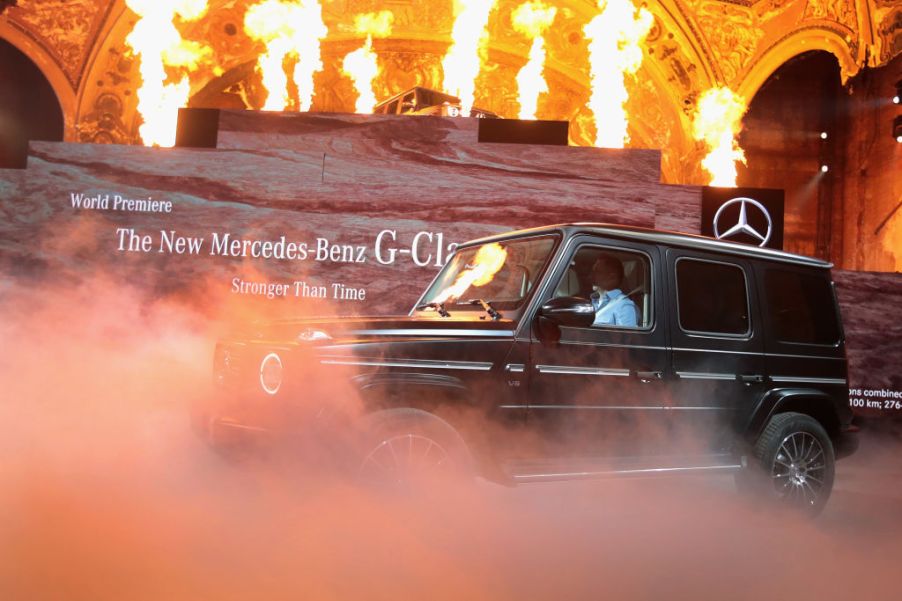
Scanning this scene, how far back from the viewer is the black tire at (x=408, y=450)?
390 cm

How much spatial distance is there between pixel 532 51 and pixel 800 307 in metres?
20.1

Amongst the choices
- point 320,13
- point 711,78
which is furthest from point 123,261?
point 711,78

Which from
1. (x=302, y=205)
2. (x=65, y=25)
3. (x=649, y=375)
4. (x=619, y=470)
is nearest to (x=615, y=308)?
(x=649, y=375)

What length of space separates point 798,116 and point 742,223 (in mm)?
21261

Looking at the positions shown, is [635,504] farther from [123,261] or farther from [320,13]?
[320,13]

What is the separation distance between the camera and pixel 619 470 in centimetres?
462

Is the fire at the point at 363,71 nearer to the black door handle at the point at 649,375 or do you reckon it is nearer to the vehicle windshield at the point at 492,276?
the vehicle windshield at the point at 492,276

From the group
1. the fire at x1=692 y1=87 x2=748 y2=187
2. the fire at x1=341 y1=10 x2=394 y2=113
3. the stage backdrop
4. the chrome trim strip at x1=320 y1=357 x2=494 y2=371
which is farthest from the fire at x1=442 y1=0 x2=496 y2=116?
the chrome trim strip at x1=320 y1=357 x2=494 y2=371

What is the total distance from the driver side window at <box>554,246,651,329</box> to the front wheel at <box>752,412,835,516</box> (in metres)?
1.31

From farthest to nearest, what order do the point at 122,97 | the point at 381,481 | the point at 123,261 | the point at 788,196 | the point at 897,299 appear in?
the point at 788,196, the point at 122,97, the point at 897,299, the point at 123,261, the point at 381,481

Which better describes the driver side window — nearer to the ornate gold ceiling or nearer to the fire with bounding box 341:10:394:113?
the ornate gold ceiling

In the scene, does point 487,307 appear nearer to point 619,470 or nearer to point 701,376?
point 619,470

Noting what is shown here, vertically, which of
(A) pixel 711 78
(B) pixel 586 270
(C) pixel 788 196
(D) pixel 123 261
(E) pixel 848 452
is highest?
(A) pixel 711 78

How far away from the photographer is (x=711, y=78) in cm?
2272
